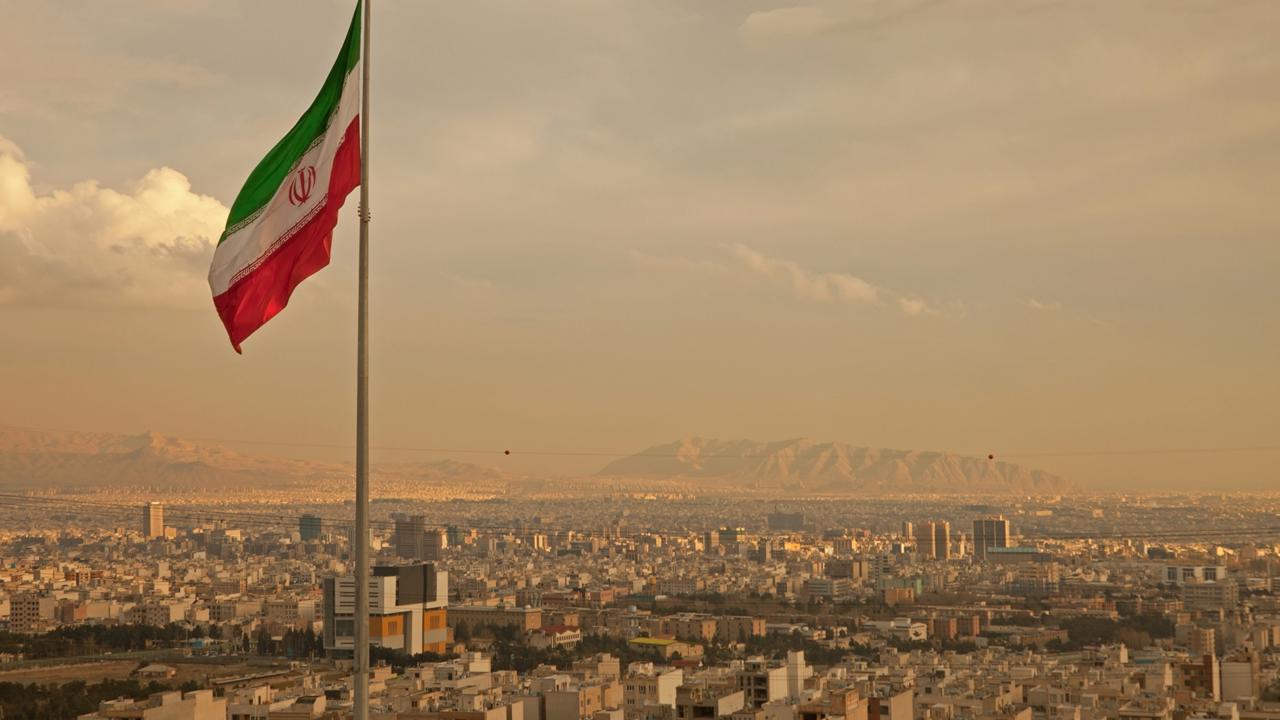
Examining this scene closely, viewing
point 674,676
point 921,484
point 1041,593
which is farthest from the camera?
point 921,484

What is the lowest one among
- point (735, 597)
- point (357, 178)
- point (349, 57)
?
point (735, 597)

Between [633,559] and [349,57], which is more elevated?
[349,57]

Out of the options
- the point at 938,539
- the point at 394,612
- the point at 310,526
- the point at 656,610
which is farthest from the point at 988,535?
the point at 394,612

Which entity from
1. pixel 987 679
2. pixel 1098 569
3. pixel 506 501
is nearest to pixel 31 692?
pixel 987 679

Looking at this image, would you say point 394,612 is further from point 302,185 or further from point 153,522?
point 153,522

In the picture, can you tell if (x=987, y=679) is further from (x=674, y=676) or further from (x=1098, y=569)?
(x=1098, y=569)

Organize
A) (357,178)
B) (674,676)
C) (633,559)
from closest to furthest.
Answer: (357,178), (674,676), (633,559)

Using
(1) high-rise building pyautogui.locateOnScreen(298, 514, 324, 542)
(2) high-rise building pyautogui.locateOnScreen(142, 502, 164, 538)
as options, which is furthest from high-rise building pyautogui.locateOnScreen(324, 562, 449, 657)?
(2) high-rise building pyautogui.locateOnScreen(142, 502, 164, 538)
